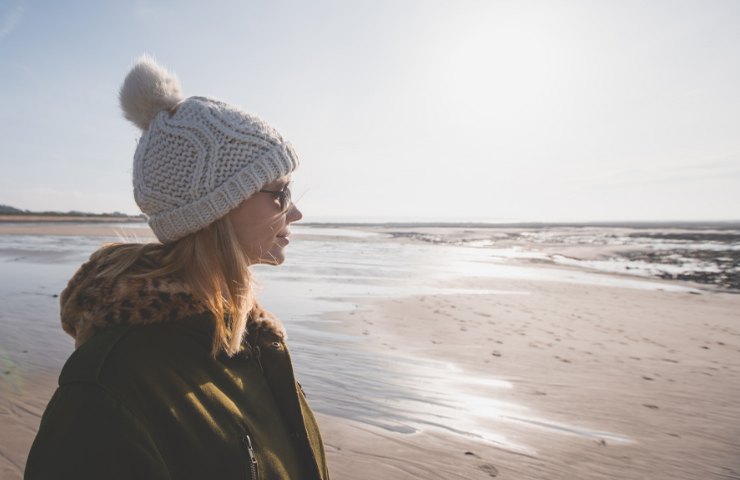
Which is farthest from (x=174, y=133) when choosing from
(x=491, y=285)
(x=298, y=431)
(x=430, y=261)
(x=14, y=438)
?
(x=430, y=261)

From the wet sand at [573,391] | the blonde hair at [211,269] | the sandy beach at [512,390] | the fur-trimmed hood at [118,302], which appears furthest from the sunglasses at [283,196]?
the wet sand at [573,391]

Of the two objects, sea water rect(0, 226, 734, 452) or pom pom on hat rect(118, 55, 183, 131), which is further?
sea water rect(0, 226, 734, 452)

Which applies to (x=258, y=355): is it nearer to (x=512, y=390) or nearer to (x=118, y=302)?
(x=118, y=302)

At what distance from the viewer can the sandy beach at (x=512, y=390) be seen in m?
3.98

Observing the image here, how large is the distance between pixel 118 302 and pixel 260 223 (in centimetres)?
63

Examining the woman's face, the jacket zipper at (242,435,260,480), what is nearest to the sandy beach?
the woman's face

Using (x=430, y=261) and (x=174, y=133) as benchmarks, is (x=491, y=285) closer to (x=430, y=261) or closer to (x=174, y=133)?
(x=430, y=261)

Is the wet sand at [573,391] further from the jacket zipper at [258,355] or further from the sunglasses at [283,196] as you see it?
the sunglasses at [283,196]

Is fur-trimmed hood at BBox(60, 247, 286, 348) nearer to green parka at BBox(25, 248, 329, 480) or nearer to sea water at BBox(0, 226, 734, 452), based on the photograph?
green parka at BBox(25, 248, 329, 480)

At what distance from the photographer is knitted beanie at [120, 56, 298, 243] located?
162 centimetres

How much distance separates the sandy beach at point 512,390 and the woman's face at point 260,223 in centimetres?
50

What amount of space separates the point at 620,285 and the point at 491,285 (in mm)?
4999

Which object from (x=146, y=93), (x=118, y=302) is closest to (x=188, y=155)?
(x=146, y=93)

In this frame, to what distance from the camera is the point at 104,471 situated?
1020 millimetres
